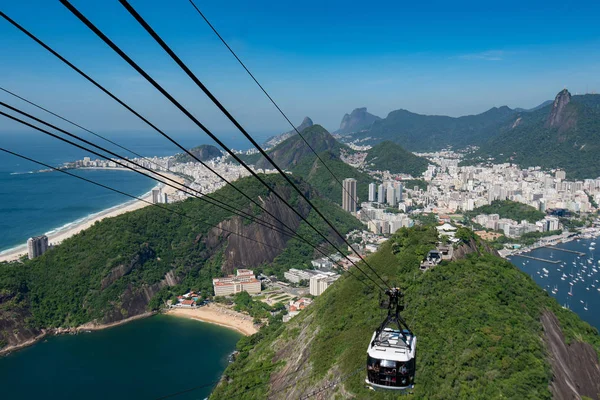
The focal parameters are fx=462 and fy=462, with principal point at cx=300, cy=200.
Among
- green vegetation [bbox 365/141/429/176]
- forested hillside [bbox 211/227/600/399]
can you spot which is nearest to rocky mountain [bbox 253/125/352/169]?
green vegetation [bbox 365/141/429/176]

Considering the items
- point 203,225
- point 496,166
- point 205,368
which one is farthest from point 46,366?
point 496,166

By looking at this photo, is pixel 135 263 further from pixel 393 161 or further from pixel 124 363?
pixel 393 161

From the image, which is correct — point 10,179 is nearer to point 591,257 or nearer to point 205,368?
point 205,368

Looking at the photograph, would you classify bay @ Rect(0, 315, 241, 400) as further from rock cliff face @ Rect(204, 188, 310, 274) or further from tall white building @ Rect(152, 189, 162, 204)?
tall white building @ Rect(152, 189, 162, 204)

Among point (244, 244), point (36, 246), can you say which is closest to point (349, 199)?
point (244, 244)

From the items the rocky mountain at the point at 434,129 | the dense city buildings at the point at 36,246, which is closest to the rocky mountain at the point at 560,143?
the rocky mountain at the point at 434,129

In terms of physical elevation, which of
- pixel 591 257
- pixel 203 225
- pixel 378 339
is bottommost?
pixel 591 257
